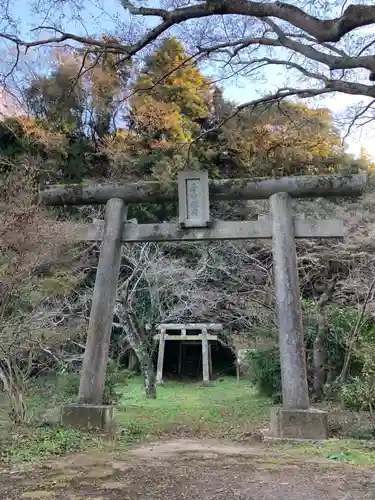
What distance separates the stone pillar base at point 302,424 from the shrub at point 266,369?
162 inches

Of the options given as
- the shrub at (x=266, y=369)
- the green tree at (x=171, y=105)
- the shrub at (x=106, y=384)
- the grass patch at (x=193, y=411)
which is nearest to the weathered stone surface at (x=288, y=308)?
the grass patch at (x=193, y=411)

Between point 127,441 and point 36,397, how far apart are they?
2.89 metres

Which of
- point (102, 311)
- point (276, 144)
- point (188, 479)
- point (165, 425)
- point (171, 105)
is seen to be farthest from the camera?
point (171, 105)

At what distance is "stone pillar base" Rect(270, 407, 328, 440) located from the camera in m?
5.92

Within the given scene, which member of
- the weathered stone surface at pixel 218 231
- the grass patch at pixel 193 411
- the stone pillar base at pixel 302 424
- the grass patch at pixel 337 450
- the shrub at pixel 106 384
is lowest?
the grass patch at pixel 193 411

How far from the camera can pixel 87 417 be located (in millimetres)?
6180

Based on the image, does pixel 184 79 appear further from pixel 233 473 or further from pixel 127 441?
pixel 233 473

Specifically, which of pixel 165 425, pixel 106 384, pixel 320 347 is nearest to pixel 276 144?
pixel 320 347

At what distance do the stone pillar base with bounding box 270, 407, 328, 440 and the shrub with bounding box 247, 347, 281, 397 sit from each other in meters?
4.11

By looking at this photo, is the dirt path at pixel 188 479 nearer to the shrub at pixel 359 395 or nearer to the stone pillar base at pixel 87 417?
the stone pillar base at pixel 87 417

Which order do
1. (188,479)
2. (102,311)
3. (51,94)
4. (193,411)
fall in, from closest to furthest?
(188,479), (102,311), (193,411), (51,94)

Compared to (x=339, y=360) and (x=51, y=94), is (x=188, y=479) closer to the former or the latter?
(x=339, y=360)

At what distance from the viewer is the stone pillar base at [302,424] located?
5922 millimetres

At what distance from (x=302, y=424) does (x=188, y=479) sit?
8.30 ft
